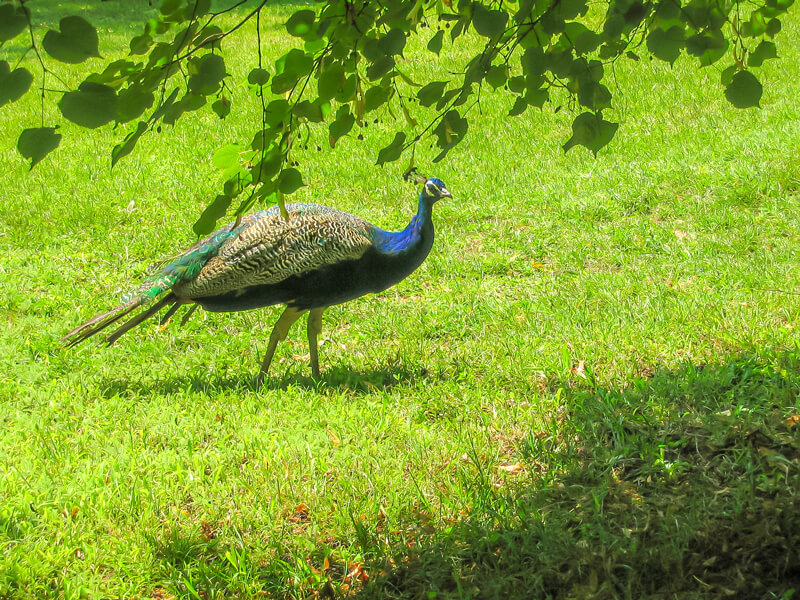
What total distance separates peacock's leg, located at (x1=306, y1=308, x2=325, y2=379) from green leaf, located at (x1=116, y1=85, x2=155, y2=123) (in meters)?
2.79

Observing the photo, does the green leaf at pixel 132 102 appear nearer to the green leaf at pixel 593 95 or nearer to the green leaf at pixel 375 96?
the green leaf at pixel 375 96

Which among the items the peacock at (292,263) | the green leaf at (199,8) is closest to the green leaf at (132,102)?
the green leaf at (199,8)

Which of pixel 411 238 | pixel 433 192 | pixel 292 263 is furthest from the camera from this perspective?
pixel 433 192

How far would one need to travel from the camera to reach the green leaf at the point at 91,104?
199 cm

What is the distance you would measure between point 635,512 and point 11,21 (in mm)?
2901

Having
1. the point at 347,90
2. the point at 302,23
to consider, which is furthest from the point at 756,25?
the point at 302,23

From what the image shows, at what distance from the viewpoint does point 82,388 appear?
501 centimetres

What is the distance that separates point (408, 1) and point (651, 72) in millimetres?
9977

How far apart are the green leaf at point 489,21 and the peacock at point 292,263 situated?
243 centimetres

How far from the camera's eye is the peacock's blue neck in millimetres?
4867

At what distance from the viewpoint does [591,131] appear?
8.66 feet

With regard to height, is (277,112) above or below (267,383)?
above

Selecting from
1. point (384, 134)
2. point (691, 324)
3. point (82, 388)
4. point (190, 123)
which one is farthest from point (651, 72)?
point (82, 388)

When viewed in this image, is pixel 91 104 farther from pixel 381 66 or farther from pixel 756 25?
pixel 756 25
